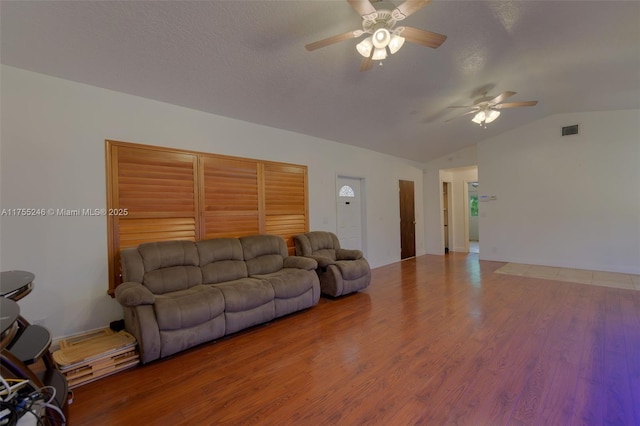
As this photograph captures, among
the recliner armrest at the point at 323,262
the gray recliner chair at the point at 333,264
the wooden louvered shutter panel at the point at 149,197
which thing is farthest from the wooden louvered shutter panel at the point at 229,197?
the recliner armrest at the point at 323,262

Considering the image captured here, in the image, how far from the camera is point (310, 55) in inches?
112

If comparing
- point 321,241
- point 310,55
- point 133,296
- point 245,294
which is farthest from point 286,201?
point 133,296

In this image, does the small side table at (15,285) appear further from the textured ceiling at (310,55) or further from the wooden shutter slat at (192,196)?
the textured ceiling at (310,55)

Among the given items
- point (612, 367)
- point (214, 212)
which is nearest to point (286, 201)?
point (214, 212)

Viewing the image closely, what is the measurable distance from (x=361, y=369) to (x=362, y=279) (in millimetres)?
2116

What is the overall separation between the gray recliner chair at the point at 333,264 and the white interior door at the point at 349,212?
33.2 inches

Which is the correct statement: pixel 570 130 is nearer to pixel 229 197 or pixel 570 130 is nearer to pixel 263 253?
pixel 263 253

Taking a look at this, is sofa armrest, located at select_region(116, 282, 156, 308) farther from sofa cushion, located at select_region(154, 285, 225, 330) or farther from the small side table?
the small side table

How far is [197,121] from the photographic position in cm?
369

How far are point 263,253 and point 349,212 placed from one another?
97.1 inches

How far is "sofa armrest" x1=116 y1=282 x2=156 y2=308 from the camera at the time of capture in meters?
2.43

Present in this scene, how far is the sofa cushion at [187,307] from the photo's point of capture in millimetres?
2508

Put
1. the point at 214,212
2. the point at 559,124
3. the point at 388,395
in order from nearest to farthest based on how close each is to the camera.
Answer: the point at 388,395
the point at 214,212
the point at 559,124

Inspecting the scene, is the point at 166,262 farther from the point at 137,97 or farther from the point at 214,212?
the point at 137,97
